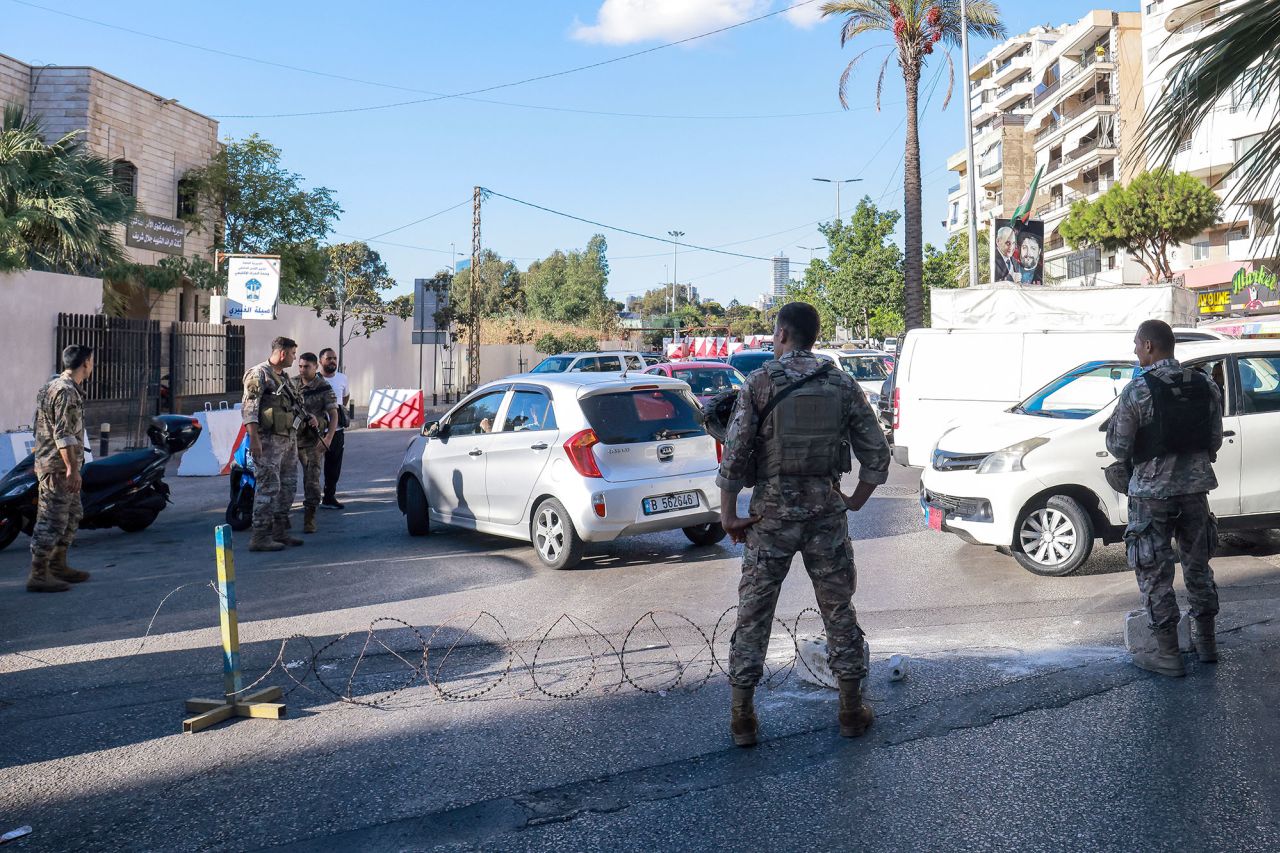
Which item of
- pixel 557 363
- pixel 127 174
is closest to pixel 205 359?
pixel 557 363

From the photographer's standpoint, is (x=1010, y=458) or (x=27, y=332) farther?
(x=27, y=332)

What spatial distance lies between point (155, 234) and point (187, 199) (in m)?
6.47

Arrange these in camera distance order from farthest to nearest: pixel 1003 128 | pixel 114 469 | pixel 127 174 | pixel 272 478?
pixel 1003 128, pixel 127 174, pixel 114 469, pixel 272 478

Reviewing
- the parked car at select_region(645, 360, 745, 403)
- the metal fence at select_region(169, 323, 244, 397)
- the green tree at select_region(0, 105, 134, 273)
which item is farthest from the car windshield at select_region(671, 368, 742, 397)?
the green tree at select_region(0, 105, 134, 273)

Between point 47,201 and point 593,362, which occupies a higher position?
point 47,201

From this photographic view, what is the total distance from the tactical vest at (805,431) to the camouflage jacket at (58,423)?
5.81 metres

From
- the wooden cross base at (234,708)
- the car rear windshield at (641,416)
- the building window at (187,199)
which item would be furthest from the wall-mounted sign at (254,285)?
the wooden cross base at (234,708)

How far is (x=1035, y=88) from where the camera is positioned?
69.8 meters

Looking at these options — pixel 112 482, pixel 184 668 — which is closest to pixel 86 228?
pixel 112 482

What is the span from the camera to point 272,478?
32.7 ft

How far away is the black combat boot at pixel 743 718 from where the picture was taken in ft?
15.6

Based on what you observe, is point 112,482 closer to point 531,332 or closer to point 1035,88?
point 531,332

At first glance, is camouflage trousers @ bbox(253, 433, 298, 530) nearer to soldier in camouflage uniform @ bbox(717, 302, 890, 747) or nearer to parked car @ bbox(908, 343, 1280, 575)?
parked car @ bbox(908, 343, 1280, 575)

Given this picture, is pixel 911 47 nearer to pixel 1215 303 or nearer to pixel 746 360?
pixel 746 360
